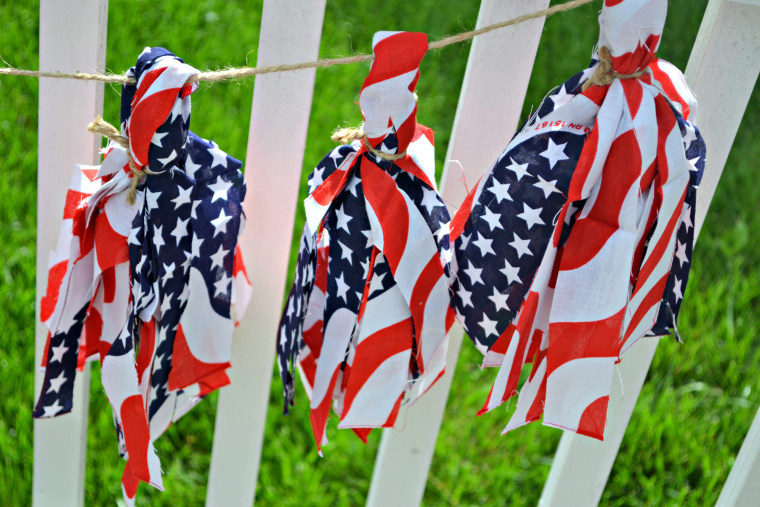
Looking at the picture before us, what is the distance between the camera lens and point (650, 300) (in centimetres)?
70

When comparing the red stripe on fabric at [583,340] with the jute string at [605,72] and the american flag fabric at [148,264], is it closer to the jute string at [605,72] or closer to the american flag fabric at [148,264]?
the jute string at [605,72]

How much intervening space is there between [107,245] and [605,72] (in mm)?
476

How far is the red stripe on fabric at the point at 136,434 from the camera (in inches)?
30.1

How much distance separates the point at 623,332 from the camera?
71 cm

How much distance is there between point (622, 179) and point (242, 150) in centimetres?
126

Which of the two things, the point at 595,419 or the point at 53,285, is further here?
the point at 53,285

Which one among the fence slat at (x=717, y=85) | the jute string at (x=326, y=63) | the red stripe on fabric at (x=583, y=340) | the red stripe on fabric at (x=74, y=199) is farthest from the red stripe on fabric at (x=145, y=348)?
the fence slat at (x=717, y=85)

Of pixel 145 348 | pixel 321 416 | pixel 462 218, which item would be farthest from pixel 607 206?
pixel 145 348

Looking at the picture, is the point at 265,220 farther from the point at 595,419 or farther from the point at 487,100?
the point at 595,419

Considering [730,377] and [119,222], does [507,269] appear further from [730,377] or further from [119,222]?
[730,377]

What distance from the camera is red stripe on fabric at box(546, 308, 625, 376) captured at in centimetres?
66

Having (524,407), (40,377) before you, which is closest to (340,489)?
(40,377)

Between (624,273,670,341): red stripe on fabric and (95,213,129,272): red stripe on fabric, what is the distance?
19.0 inches

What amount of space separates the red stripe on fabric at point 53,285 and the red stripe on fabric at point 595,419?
52 centimetres
